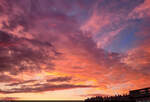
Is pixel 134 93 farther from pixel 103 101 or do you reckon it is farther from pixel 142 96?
pixel 103 101

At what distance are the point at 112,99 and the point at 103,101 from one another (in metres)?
2.52

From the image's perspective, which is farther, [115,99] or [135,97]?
[115,99]

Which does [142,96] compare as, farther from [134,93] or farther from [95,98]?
[95,98]

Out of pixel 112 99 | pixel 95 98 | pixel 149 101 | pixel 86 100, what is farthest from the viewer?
pixel 86 100

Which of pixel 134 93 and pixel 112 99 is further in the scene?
pixel 112 99

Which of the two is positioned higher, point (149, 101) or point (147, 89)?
point (147, 89)

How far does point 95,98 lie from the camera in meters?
24.6

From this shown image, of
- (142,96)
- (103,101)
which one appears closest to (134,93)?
(142,96)

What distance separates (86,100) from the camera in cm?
2748

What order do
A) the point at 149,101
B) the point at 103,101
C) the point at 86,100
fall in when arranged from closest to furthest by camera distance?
the point at 149,101
the point at 103,101
the point at 86,100

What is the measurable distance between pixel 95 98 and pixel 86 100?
10.9ft

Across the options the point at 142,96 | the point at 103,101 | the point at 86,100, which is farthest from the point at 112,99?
the point at 86,100

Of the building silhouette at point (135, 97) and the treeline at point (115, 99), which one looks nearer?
the building silhouette at point (135, 97)

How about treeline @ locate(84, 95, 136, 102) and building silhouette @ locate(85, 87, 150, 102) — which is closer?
building silhouette @ locate(85, 87, 150, 102)
